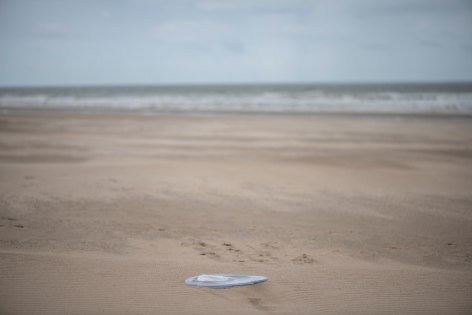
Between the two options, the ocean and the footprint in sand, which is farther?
the ocean

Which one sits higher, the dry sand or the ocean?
the ocean

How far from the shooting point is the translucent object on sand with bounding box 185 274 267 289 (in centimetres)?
315

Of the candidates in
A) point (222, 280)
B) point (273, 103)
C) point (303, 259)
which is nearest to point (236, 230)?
point (303, 259)

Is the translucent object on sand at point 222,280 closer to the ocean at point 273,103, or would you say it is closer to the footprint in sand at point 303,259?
the footprint in sand at point 303,259

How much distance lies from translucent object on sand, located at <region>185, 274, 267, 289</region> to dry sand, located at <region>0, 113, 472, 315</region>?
72mm

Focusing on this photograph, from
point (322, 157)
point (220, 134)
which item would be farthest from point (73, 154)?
point (322, 157)

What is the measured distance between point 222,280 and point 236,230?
155 centimetres

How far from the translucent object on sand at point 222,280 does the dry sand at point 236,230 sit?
7 cm

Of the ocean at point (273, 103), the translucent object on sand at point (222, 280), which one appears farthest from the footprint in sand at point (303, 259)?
the ocean at point (273, 103)

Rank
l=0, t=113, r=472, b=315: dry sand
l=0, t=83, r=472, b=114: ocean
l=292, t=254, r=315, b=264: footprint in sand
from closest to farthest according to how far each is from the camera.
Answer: l=0, t=113, r=472, b=315: dry sand
l=292, t=254, r=315, b=264: footprint in sand
l=0, t=83, r=472, b=114: ocean

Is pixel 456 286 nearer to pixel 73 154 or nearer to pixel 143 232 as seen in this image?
pixel 143 232

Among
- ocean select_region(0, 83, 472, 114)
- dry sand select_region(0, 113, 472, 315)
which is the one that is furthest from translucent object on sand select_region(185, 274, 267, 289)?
ocean select_region(0, 83, 472, 114)

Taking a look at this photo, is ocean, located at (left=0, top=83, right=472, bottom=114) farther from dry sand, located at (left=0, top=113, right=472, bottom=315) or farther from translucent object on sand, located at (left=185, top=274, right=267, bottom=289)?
translucent object on sand, located at (left=185, top=274, right=267, bottom=289)

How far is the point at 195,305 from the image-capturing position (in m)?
2.94
